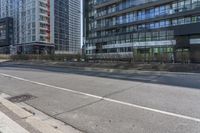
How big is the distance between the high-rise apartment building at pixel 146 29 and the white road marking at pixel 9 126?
21.1 meters

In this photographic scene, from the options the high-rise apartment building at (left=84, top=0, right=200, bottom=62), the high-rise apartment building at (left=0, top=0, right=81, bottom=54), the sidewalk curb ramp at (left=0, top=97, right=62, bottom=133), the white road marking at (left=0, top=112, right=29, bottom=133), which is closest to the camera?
the white road marking at (left=0, top=112, right=29, bottom=133)

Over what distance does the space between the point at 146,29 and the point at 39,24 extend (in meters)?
61.4

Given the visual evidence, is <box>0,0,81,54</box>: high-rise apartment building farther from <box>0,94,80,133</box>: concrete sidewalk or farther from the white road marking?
the white road marking

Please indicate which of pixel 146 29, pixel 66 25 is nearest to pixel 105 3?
pixel 146 29

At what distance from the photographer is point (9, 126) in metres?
5.07

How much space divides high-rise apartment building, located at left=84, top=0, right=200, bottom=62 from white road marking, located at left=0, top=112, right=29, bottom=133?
21.1 metres

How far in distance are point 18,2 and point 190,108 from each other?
11121 centimetres

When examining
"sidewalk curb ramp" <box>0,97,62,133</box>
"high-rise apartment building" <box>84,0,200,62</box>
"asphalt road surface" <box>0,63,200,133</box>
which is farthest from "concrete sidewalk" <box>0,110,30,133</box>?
"high-rise apartment building" <box>84,0,200,62</box>

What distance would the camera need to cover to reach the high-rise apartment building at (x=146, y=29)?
112 ft

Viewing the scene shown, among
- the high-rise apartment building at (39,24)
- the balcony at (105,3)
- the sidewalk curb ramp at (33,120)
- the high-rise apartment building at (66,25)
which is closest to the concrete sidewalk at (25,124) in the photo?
the sidewalk curb ramp at (33,120)

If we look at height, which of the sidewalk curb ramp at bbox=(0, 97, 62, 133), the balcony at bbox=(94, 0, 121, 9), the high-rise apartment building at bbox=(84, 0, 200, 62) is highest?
the balcony at bbox=(94, 0, 121, 9)

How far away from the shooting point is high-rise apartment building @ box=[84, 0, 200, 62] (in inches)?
1348

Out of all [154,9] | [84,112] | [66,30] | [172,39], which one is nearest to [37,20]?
[66,30]

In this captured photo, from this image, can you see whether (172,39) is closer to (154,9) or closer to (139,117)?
(154,9)
